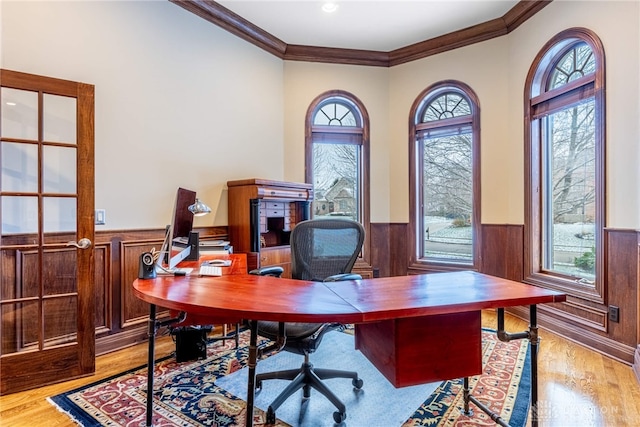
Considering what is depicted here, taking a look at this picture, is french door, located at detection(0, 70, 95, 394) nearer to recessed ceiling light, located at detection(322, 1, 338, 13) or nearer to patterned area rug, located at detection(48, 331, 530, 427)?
patterned area rug, located at detection(48, 331, 530, 427)

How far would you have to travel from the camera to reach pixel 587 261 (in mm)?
2885

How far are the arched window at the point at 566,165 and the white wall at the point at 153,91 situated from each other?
2.81 m

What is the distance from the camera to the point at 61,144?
2.22 meters

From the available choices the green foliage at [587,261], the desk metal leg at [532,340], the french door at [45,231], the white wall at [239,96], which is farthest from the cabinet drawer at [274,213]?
the green foliage at [587,261]

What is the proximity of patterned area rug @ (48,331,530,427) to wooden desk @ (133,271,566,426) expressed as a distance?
1.69 ft

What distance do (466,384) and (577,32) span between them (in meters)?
2.95

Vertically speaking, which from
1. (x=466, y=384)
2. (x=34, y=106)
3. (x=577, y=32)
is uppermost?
(x=577, y=32)

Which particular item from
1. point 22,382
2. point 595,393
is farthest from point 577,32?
point 22,382

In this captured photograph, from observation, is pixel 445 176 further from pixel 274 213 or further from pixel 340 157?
pixel 274 213

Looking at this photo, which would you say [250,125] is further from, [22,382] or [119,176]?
[22,382]

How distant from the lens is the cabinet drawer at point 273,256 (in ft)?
10.6

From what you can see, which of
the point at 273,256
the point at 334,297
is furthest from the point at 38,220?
the point at 334,297

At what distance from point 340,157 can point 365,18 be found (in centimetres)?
157

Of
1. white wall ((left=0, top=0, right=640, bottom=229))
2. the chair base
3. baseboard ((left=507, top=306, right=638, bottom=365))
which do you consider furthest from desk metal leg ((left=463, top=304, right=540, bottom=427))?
white wall ((left=0, top=0, right=640, bottom=229))
